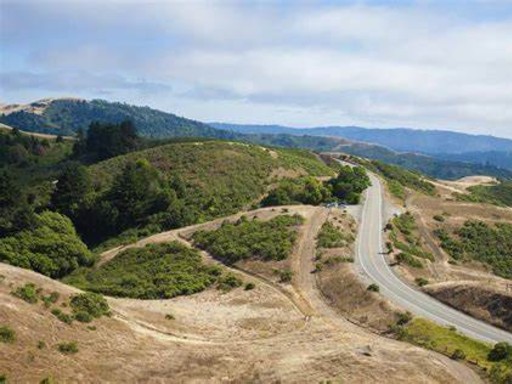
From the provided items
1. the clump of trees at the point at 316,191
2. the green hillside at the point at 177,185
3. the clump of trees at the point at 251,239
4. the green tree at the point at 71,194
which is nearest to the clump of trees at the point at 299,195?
the clump of trees at the point at 316,191

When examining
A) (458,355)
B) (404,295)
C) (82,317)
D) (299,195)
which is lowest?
(404,295)

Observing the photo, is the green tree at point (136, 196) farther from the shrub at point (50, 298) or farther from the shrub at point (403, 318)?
the shrub at point (403, 318)

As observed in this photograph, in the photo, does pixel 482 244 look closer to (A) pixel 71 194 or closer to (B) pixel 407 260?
(B) pixel 407 260

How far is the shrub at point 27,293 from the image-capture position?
121 feet

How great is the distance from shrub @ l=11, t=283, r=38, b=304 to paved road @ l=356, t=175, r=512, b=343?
30871mm

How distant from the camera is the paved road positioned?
45781 millimetres

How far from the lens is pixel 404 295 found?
54.8 meters

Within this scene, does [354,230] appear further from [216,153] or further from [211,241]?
[216,153]

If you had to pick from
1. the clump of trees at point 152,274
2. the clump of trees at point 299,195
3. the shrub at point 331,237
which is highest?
the clump of trees at point 299,195

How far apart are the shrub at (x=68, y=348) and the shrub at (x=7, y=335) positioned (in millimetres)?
2619

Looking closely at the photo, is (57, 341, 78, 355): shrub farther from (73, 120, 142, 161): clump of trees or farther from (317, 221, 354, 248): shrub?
(73, 120, 142, 161): clump of trees

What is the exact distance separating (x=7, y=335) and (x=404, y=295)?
120 feet

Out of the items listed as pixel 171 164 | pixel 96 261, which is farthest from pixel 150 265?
pixel 171 164

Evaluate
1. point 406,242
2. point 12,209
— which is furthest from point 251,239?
point 12,209
